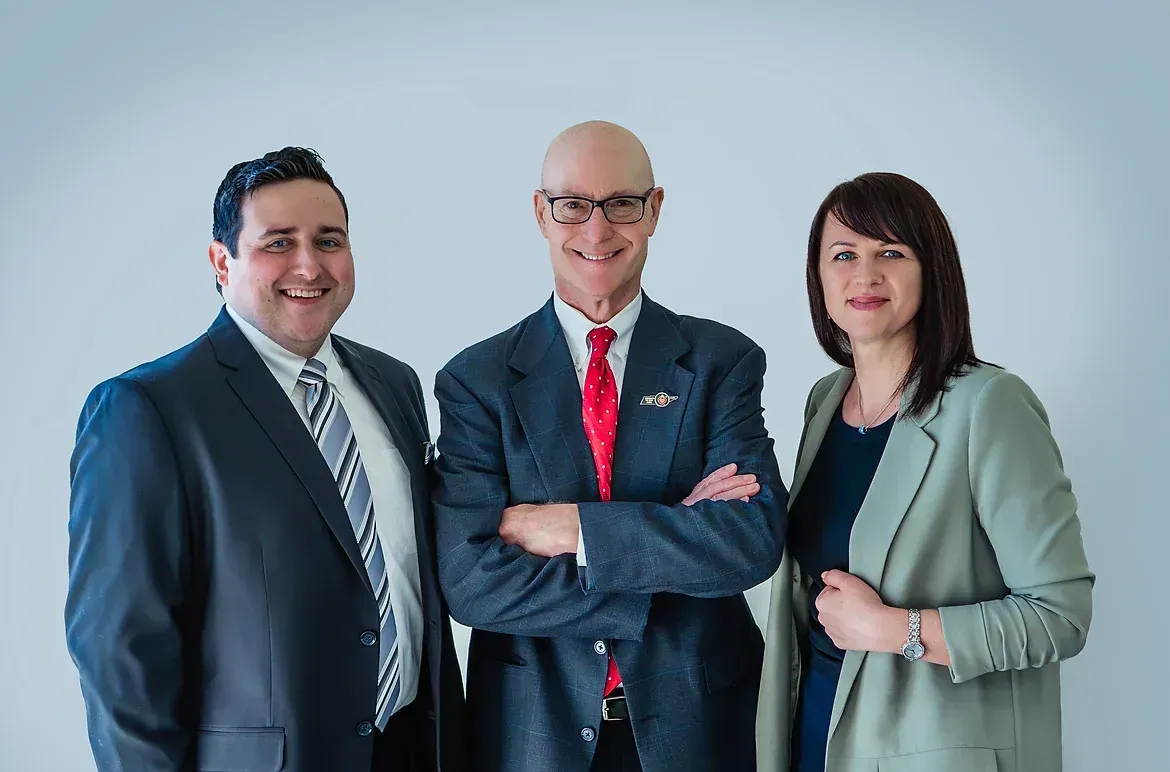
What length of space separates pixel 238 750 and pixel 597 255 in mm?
1333

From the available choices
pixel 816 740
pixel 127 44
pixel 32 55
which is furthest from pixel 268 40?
pixel 816 740

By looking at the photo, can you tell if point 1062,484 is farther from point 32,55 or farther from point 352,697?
point 32,55

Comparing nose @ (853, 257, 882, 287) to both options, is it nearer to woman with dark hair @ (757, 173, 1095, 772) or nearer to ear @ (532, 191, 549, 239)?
woman with dark hair @ (757, 173, 1095, 772)

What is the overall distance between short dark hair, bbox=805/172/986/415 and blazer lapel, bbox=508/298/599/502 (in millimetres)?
737

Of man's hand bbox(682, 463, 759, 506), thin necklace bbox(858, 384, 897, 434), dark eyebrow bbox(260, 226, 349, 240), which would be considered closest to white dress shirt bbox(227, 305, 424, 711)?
dark eyebrow bbox(260, 226, 349, 240)

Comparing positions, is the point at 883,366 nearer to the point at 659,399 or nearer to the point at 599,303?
the point at 659,399

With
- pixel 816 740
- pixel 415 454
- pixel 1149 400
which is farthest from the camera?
pixel 1149 400

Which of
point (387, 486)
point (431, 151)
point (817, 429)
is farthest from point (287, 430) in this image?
point (431, 151)

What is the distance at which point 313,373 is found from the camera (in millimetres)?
2543

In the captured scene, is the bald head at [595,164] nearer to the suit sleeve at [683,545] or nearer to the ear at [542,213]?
the ear at [542,213]

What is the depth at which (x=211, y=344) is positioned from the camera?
2.42 meters

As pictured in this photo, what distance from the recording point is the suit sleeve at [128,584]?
211 centimetres

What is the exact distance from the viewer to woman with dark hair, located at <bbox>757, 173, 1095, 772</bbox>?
2.28 meters

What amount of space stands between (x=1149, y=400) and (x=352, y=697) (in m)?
2.85
